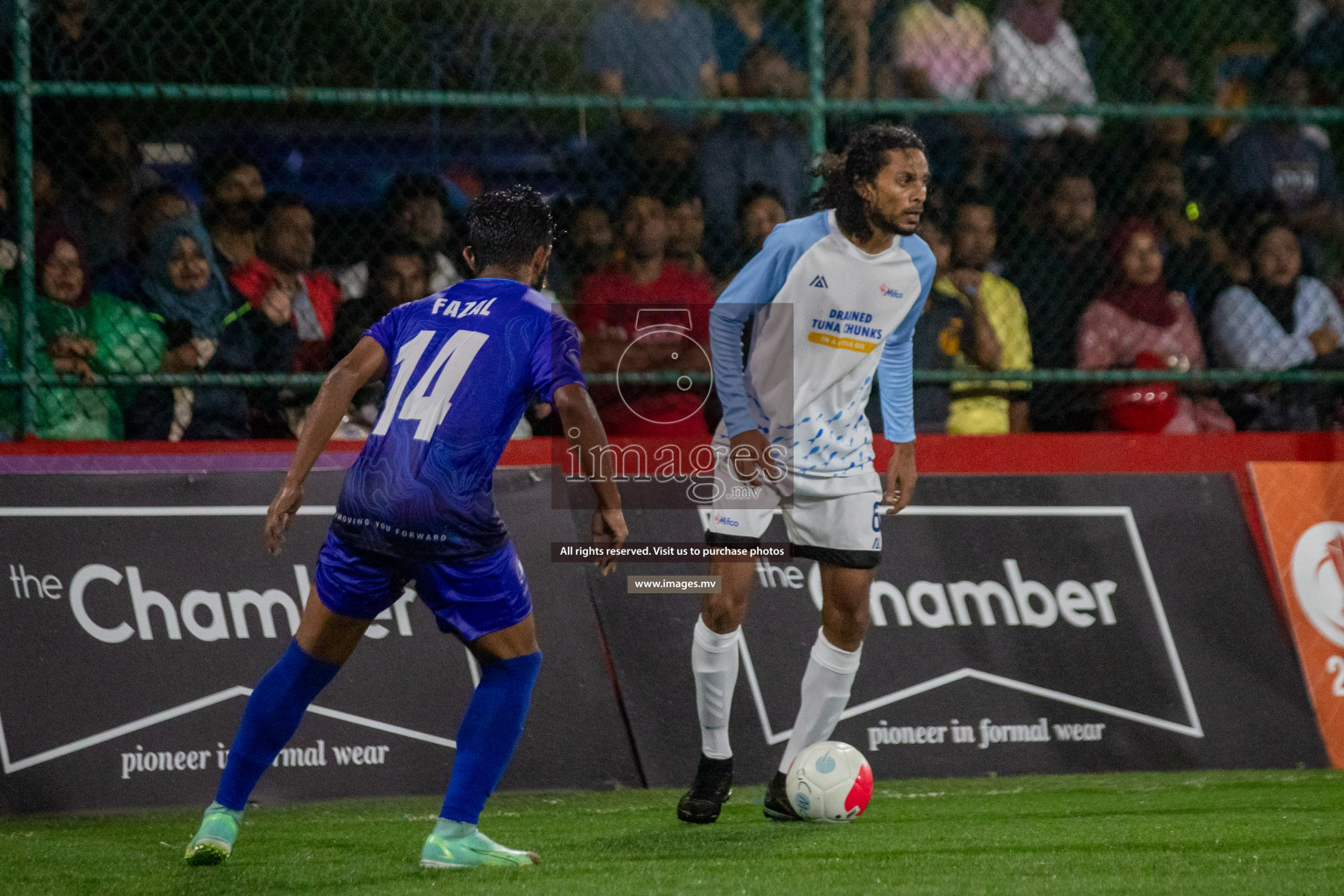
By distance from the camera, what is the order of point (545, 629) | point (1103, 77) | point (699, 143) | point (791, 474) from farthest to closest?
point (1103, 77) → point (699, 143) → point (545, 629) → point (791, 474)

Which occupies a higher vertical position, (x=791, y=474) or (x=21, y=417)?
(x=21, y=417)

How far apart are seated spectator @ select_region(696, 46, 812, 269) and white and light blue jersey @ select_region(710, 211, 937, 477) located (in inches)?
73.6

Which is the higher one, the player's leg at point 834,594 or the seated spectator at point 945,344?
the seated spectator at point 945,344

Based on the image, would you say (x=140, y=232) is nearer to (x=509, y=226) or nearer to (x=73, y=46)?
(x=73, y=46)

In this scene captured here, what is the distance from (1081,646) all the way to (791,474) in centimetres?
187

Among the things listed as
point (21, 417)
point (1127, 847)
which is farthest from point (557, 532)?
point (1127, 847)

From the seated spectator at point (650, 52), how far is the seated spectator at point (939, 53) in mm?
1007

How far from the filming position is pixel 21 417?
6.24 metres

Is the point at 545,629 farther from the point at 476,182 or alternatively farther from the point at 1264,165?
the point at 1264,165

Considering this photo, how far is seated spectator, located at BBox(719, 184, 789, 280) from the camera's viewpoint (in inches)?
276

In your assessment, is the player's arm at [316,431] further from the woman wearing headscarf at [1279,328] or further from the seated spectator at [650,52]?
the woman wearing headscarf at [1279,328]

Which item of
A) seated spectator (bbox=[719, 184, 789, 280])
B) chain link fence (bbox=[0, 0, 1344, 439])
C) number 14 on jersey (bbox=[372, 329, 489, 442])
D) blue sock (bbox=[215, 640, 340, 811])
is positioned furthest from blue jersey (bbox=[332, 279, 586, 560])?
seated spectator (bbox=[719, 184, 789, 280])

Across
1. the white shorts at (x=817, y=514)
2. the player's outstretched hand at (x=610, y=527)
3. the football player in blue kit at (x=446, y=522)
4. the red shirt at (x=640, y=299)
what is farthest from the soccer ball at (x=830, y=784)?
the red shirt at (x=640, y=299)

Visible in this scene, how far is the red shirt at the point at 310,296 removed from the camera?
6578 mm
